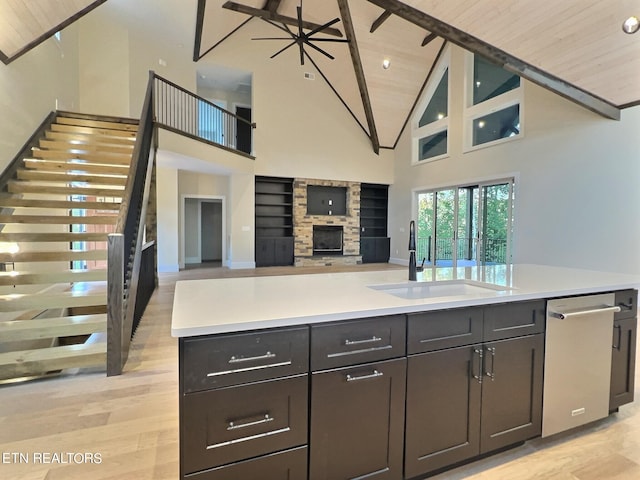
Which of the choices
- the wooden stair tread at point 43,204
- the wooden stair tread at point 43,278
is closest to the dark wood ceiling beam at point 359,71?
the wooden stair tread at point 43,204

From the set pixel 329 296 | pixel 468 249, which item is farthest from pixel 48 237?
pixel 468 249

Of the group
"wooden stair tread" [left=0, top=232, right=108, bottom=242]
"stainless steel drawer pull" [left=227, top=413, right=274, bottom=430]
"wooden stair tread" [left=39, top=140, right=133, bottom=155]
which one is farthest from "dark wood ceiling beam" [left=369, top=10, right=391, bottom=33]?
"stainless steel drawer pull" [left=227, top=413, right=274, bottom=430]

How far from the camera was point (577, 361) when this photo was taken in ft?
6.30

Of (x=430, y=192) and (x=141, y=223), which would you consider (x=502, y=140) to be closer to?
(x=430, y=192)

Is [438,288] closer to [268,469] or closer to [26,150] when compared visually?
[268,469]

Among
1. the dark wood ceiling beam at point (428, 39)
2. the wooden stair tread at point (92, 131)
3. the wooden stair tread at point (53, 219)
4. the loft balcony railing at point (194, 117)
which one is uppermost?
the dark wood ceiling beam at point (428, 39)

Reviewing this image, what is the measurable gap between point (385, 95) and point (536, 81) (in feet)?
14.8

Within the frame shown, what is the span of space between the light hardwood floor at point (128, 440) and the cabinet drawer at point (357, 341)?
78 centimetres

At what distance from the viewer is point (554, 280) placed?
7.16ft

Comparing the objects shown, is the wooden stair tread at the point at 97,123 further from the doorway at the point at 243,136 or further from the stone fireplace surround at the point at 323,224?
the stone fireplace surround at the point at 323,224

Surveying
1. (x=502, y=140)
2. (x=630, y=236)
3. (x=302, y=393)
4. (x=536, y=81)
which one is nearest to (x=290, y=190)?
(x=502, y=140)

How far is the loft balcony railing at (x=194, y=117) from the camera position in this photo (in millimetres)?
7195

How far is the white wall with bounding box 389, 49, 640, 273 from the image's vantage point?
16.1ft

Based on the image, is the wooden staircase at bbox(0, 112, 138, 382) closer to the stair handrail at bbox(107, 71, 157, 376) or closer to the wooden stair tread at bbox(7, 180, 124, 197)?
the wooden stair tread at bbox(7, 180, 124, 197)
